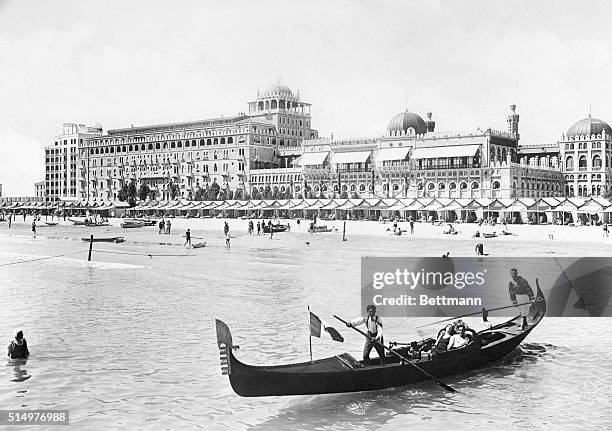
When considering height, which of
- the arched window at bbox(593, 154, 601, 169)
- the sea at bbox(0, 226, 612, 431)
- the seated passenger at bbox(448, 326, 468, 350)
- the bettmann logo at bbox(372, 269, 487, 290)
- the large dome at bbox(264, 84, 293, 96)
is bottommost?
the sea at bbox(0, 226, 612, 431)

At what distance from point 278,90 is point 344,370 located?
5154 inches

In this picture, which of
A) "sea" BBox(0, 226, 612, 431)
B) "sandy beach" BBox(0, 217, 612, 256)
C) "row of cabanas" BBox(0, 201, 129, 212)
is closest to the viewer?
"sea" BBox(0, 226, 612, 431)

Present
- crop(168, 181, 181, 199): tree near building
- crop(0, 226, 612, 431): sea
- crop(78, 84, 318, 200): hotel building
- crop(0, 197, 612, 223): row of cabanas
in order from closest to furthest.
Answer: crop(0, 226, 612, 431): sea
crop(0, 197, 612, 223): row of cabanas
crop(78, 84, 318, 200): hotel building
crop(168, 181, 181, 199): tree near building

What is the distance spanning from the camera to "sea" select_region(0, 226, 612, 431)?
46.2 feet

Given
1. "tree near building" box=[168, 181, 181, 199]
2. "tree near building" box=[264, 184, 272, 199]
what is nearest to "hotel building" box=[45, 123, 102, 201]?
"tree near building" box=[168, 181, 181, 199]

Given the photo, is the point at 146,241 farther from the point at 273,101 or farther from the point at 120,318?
the point at 273,101

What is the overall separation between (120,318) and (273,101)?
12263cm

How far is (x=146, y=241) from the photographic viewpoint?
60344 millimetres

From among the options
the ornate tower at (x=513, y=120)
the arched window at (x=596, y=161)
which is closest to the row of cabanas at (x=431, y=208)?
the arched window at (x=596, y=161)

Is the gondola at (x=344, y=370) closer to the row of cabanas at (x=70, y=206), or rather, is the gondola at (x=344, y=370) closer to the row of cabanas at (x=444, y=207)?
the row of cabanas at (x=444, y=207)

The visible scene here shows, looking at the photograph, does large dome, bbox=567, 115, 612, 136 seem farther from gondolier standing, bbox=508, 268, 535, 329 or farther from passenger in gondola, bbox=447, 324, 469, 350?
passenger in gondola, bbox=447, 324, 469, 350

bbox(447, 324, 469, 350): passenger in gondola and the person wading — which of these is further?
the person wading

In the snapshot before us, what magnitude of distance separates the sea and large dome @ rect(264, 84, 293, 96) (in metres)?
111

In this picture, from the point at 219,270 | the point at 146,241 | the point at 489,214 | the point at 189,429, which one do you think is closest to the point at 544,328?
the point at 189,429
